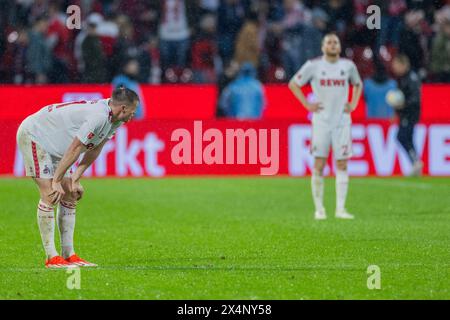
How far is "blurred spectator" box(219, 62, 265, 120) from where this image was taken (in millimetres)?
24703

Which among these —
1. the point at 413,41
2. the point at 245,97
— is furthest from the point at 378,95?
the point at 245,97

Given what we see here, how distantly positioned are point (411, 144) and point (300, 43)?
A: 16.2 ft

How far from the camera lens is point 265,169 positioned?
2309cm

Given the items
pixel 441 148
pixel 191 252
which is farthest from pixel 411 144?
pixel 191 252

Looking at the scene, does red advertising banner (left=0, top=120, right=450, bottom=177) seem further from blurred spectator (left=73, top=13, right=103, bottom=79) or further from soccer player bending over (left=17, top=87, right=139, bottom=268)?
soccer player bending over (left=17, top=87, right=139, bottom=268)

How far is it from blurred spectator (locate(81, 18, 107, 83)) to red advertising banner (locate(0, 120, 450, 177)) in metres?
3.09

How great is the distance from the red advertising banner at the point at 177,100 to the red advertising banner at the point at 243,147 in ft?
4.30

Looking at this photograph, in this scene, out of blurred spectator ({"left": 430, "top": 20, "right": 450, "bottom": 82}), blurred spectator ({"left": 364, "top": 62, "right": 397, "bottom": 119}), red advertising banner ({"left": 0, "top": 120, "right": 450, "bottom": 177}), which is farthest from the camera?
blurred spectator ({"left": 430, "top": 20, "right": 450, "bottom": 82})

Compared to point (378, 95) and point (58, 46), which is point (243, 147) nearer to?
point (378, 95)

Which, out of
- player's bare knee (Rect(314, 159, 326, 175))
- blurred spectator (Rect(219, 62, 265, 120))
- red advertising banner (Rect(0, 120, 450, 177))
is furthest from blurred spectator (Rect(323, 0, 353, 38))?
player's bare knee (Rect(314, 159, 326, 175))

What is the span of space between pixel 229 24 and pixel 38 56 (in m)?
4.38

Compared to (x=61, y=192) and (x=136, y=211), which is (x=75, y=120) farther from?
(x=136, y=211)

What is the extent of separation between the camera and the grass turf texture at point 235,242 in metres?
9.81

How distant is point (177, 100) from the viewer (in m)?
25.1
